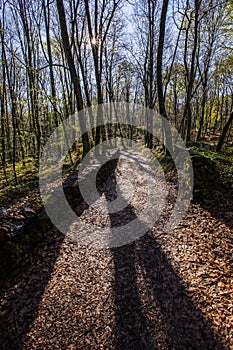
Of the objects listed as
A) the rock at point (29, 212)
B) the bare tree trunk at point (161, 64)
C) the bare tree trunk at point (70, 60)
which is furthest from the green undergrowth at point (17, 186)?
the bare tree trunk at point (161, 64)

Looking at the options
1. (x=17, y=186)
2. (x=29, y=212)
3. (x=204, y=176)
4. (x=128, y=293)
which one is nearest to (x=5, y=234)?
(x=29, y=212)

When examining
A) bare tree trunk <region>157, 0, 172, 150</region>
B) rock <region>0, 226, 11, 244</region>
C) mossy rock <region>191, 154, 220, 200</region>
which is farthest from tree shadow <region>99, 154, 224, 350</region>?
bare tree trunk <region>157, 0, 172, 150</region>

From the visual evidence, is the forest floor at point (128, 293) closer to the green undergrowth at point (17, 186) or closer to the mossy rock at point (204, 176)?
the mossy rock at point (204, 176)

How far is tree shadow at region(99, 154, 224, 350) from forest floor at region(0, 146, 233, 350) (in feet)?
0.04

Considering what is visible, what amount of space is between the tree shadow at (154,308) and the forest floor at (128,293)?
11 millimetres

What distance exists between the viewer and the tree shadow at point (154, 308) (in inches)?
98.7

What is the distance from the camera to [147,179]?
26.8 feet

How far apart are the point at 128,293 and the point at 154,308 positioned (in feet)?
1.63

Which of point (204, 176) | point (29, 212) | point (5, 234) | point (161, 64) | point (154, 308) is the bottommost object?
point (154, 308)

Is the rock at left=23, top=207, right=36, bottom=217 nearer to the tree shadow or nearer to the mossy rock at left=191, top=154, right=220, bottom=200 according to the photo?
the tree shadow

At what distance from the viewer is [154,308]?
2.93 meters

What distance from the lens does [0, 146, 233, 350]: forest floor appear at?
261 cm

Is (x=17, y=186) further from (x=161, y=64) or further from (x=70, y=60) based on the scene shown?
(x=161, y=64)

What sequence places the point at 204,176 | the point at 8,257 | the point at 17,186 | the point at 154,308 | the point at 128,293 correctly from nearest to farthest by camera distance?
the point at 154,308
the point at 128,293
the point at 8,257
the point at 204,176
the point at 17,186
